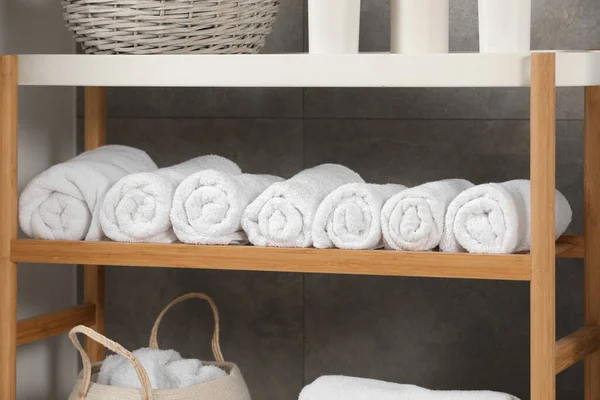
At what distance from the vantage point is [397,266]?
4.69 feet

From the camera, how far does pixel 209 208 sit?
1.52 metres

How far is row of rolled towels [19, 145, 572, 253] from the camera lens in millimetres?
1431

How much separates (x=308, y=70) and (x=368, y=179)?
0.56 metres

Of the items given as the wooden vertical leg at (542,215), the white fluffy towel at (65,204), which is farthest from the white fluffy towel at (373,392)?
the white fluffy towel at (65,204)

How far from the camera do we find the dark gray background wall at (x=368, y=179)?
6.24 ft

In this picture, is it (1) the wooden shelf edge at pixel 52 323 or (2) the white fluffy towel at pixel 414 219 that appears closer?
(2) the white fluffy towel at pixel 414 219

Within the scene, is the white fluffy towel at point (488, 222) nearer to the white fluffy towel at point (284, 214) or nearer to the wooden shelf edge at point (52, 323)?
the white fluffy towel at point (284, 214)

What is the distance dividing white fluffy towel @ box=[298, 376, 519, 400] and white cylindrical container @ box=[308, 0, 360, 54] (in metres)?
0.50

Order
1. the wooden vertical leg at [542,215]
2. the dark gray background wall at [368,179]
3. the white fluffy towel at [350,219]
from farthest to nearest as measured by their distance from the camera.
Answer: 1. the dark gray background wall at [368,179]
2. the white fluffy towel at [350,219]
3. the wooden vertical leg at [542,215]

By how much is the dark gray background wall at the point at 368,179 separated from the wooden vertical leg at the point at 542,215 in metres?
0.55

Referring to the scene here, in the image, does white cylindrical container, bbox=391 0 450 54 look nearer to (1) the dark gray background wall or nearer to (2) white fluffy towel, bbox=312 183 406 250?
(2) white fluffy towel, bbox=312 183 406 250

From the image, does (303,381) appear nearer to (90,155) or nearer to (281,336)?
(281,336)

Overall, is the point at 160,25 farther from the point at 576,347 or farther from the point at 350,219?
the point at 576,347

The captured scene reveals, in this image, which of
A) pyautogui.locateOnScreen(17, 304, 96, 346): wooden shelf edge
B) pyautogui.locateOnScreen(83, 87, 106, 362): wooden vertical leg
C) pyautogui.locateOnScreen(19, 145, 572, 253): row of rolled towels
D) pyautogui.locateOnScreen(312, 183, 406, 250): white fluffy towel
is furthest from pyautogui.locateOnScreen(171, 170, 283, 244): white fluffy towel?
pyautogui.locateOnScreen(83, 87, 106, 362): wooden vertical leg
